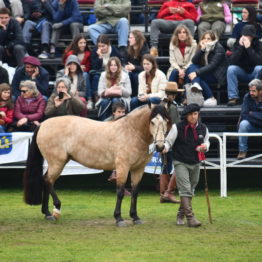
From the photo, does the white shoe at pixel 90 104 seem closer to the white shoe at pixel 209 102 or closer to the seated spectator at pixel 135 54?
the seated spectator at pixel 135 54

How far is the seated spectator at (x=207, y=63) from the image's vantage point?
1912 centimetres

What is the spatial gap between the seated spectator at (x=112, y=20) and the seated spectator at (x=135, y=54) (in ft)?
2.95

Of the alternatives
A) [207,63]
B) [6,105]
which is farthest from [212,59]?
[6,105]

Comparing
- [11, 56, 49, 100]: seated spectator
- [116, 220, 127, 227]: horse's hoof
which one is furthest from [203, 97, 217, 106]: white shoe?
[116, 220, 127, 227]: horse's hoof

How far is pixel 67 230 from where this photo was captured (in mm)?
13914

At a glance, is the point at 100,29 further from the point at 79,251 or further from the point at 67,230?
the point at 79,251

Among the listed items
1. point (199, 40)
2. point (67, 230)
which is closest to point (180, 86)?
point (199, 40)

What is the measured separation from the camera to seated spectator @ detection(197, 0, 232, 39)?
67.8 feet

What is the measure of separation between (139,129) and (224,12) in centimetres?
721

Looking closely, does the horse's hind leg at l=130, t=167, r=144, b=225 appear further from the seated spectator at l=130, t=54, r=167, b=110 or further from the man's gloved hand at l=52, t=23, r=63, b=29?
the man's gloved hand at l=52, t=23, r=63, b=29

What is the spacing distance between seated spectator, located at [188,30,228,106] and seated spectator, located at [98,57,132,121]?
140 centimetres

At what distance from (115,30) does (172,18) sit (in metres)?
1.30

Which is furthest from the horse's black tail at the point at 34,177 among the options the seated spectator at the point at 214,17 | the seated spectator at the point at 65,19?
the seated spectator at the point at 214,17

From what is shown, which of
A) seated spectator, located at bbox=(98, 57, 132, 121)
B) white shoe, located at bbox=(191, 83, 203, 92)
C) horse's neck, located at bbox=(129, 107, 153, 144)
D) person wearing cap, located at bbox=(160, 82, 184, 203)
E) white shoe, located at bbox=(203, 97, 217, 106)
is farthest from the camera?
white shoe, located at bbox=(203, 97, 217, 106)
